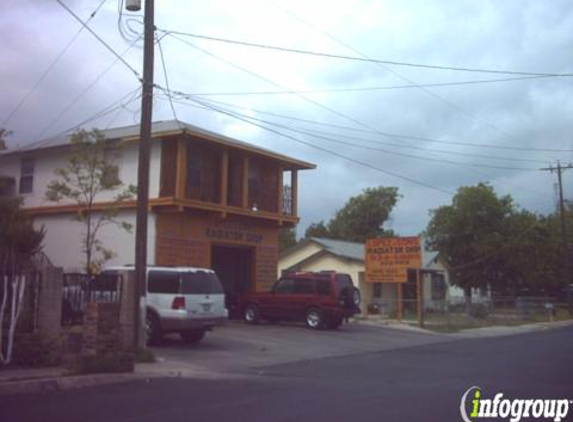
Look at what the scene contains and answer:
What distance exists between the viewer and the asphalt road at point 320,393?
9.27m

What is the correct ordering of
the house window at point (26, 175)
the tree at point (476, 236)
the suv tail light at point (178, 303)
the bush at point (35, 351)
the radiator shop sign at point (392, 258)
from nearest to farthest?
the bush at point (35, 351) → the suv tail light at point (178, 303) → the house window at point (26, 175) → the radiator shop sign at point (392, 258) → the tree at point (476, 236)

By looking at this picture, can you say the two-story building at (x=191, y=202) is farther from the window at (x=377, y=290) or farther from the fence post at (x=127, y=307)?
the window at (x=377, y=290)

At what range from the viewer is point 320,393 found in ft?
37.0

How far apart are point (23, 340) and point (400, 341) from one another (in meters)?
13.6

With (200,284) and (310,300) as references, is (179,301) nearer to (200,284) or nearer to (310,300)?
(200,284)

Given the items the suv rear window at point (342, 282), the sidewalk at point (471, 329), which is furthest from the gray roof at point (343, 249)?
the suv rear window at point (342, 282)

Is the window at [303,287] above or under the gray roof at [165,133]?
under

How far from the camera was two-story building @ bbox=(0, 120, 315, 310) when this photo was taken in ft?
80.9

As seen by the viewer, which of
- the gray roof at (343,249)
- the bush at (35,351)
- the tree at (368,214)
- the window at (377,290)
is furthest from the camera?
the tree at (368,214)

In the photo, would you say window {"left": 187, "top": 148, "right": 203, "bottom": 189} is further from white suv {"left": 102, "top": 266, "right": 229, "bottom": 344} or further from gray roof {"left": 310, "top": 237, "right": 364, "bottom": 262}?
gray roof {"left": 310, "top": 237, "right": 364, "bottom": 262}

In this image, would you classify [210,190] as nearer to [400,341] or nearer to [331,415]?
[400,341]

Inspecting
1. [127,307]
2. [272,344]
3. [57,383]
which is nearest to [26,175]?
[272,344]

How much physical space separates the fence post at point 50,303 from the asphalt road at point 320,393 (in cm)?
278

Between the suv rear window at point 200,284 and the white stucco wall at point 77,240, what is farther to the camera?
the white stucco wall at point 77,240
